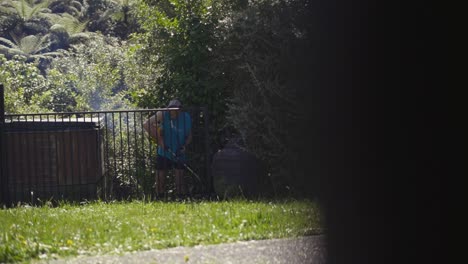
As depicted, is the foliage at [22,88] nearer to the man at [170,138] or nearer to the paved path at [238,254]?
the man at [170,138]

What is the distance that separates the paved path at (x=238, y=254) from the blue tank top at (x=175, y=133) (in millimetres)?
4482

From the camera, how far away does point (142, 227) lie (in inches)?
287

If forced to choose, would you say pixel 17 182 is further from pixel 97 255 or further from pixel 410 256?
pixel 410 256

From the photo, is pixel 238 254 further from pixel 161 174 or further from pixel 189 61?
pixel 189 61

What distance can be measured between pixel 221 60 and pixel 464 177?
5197 mm

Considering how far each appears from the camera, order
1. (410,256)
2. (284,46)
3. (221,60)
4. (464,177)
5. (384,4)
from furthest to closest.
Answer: (221,60) → (284,46) → (384,4) → (464,177) → (410,256)

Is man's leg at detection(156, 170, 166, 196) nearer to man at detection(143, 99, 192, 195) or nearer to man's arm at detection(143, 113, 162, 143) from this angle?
man at detection(143, 99, 192, 195)

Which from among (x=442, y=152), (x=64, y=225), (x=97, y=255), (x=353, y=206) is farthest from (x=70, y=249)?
(x=442, y=152)

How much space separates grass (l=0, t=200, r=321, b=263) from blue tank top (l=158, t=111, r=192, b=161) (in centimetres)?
230

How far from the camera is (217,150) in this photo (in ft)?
39.1

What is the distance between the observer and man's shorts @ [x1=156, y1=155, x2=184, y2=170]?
35.9 ft

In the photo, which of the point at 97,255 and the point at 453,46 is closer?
the point at 97,255

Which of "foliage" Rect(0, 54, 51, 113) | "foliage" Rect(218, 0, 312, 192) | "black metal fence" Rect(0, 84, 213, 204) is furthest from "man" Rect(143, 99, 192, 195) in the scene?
"foliage" Rect(0, 54, 51, 113)

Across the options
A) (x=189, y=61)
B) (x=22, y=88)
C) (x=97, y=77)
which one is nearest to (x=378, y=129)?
(x=189, y=61)
